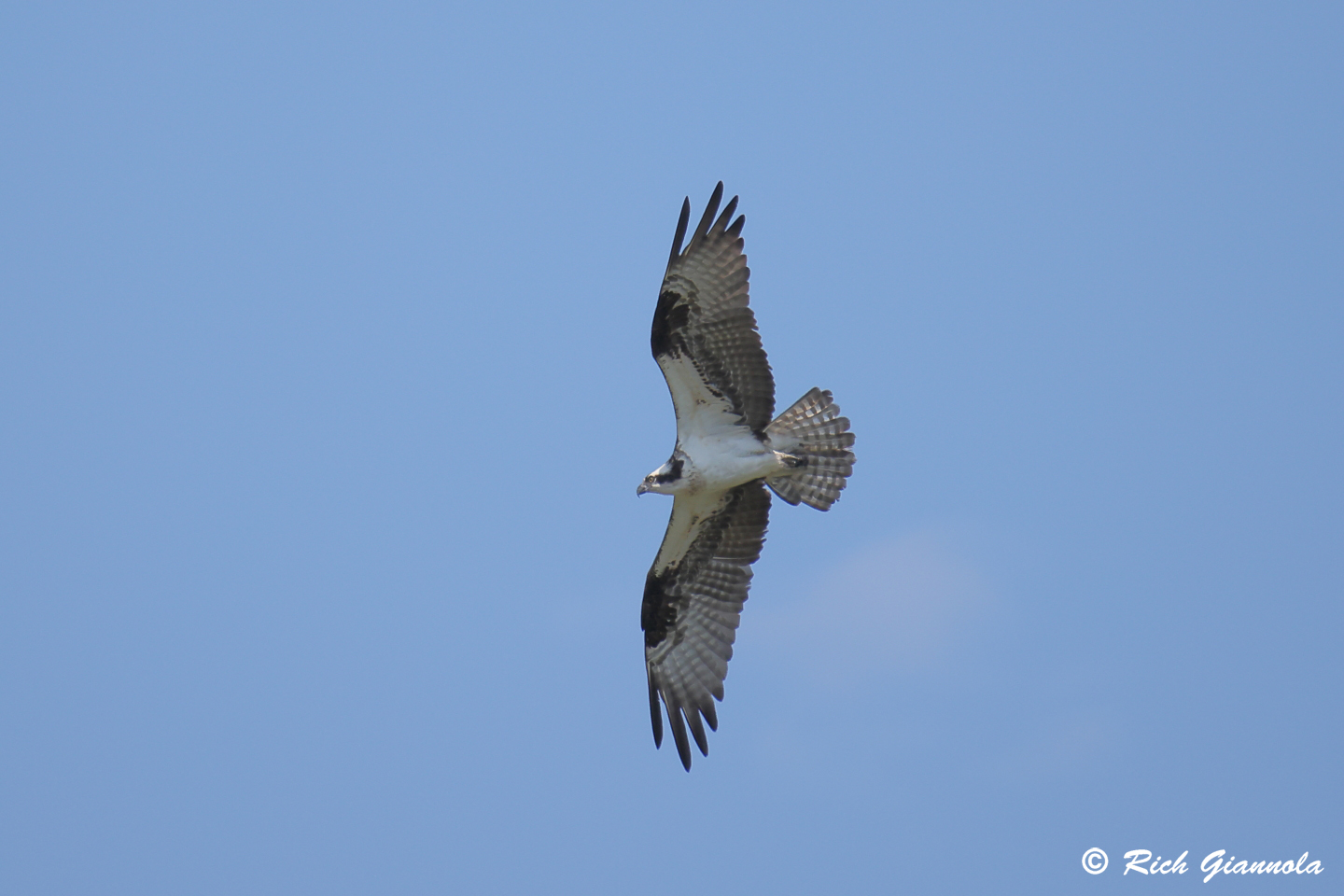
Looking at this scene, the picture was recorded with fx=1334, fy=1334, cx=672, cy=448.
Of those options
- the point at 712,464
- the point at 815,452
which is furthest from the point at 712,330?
the point at 815,452

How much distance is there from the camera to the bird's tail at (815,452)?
35.0 ft

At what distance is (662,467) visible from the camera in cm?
1021

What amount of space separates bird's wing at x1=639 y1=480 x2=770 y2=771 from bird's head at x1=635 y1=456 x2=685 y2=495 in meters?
0.53

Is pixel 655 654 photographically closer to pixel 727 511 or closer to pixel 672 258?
pixel 727 511

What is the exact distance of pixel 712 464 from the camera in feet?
33.4

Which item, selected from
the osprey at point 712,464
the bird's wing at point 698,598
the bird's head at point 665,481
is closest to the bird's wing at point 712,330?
the osprey at point 712,464

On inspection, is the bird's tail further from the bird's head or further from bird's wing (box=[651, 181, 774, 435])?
the bird's head

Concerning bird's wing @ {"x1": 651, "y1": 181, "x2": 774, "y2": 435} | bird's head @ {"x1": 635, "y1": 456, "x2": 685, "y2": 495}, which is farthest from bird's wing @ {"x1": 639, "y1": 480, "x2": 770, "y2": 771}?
bird's wing @ {"x1": 651, "y1": 181, "x2": 774, "y2": 435}

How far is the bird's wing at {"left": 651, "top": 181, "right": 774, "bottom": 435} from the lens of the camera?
973 centimetres

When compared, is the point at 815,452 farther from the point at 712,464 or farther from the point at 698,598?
the point at 698,598

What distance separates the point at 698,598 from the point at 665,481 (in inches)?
53.5

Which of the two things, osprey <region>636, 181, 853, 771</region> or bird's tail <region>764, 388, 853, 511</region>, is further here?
bird's tail <region>764, 388, 853, 511</region>

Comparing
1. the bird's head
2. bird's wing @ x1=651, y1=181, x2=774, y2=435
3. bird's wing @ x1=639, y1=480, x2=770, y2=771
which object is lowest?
bird's wing @ x1=639, y1=480, x2=770, y2=771

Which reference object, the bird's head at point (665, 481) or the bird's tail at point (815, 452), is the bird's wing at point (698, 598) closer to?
the bird's tail at point (815, 452)
